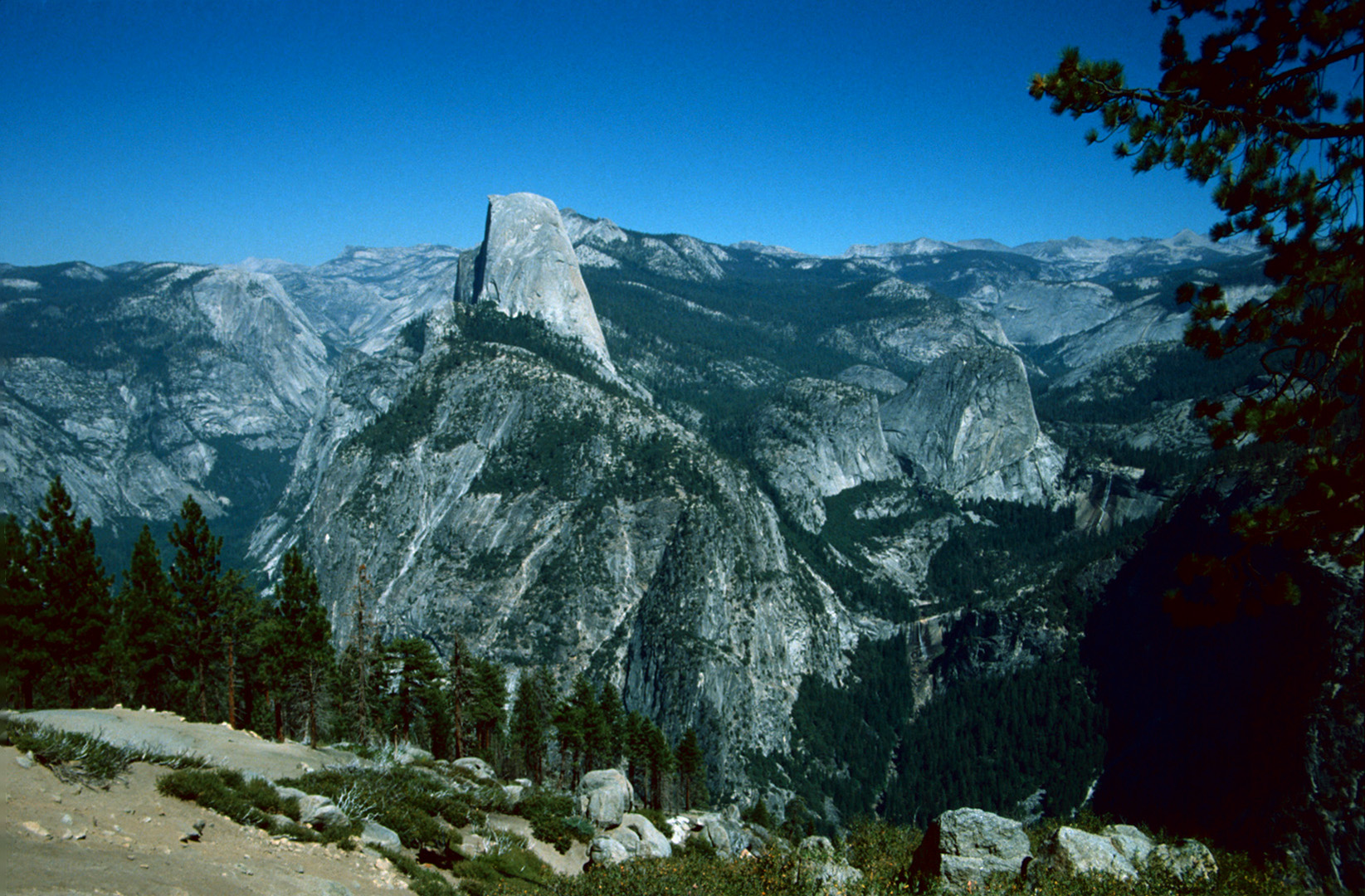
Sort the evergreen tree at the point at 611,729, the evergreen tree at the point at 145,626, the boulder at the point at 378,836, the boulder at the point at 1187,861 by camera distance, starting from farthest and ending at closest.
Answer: the evergreen tree at the point at 611,729
the evergreen tree at the point at 145,626
the boulder at the point at 378,836
the boulder at the point at 1187,861

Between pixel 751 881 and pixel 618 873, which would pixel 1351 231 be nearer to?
pixel 751 881

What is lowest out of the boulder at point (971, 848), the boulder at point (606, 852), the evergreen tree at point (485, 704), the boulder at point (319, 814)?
the evergreen tree at point (485, 704)

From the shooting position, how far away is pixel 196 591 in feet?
129

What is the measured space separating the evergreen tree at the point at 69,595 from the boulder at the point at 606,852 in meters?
27.9

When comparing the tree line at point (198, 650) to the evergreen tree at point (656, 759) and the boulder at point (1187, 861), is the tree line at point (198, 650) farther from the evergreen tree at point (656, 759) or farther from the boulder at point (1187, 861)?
the boulder at point (1187, 861)

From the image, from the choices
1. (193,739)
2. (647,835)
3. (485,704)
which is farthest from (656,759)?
(193,739)

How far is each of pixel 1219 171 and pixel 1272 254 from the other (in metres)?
1.34

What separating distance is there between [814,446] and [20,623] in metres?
170

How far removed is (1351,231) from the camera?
920cm

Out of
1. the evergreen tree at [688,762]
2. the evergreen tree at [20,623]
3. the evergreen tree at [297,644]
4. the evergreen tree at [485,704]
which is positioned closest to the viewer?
the evergreen tree at [20,623]

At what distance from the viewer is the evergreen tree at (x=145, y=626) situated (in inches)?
1512

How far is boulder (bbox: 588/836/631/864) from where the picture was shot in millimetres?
24406

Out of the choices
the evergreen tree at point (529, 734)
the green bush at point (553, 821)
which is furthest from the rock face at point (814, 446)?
the green bush at point (553, 821)

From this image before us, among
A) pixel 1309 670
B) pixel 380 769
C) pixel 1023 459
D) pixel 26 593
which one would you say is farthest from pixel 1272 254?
pixel 1023 459
